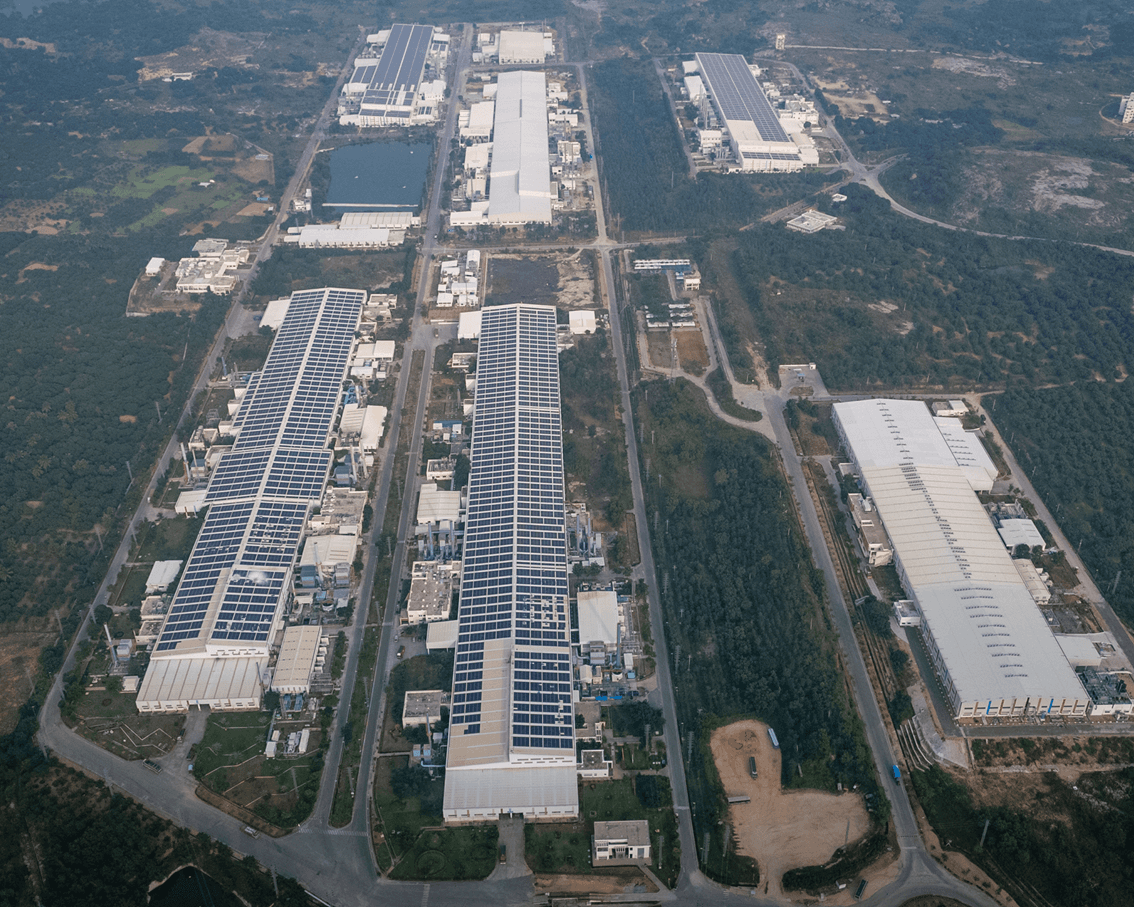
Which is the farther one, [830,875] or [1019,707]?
[1019,707]

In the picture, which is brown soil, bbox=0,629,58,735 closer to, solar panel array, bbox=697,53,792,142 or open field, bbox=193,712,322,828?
open field, bbox=193,712,322,828

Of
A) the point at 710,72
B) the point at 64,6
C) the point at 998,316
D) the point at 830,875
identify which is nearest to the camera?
the point at 830,875

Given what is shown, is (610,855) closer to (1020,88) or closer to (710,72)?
(710,72)

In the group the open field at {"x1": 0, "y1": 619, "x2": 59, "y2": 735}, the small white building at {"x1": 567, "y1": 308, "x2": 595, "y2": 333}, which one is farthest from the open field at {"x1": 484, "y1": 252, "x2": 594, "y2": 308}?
the open field at {"x1": 0, "y1": 619, "x2": 59, "y2": 735}

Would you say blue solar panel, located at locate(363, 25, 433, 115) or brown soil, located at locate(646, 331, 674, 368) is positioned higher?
blue solar panel, located at locate(363, 25, 433, 115)

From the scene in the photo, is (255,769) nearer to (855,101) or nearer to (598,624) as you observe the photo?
(598,624)

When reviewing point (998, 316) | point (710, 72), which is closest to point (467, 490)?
point (998, 316)
